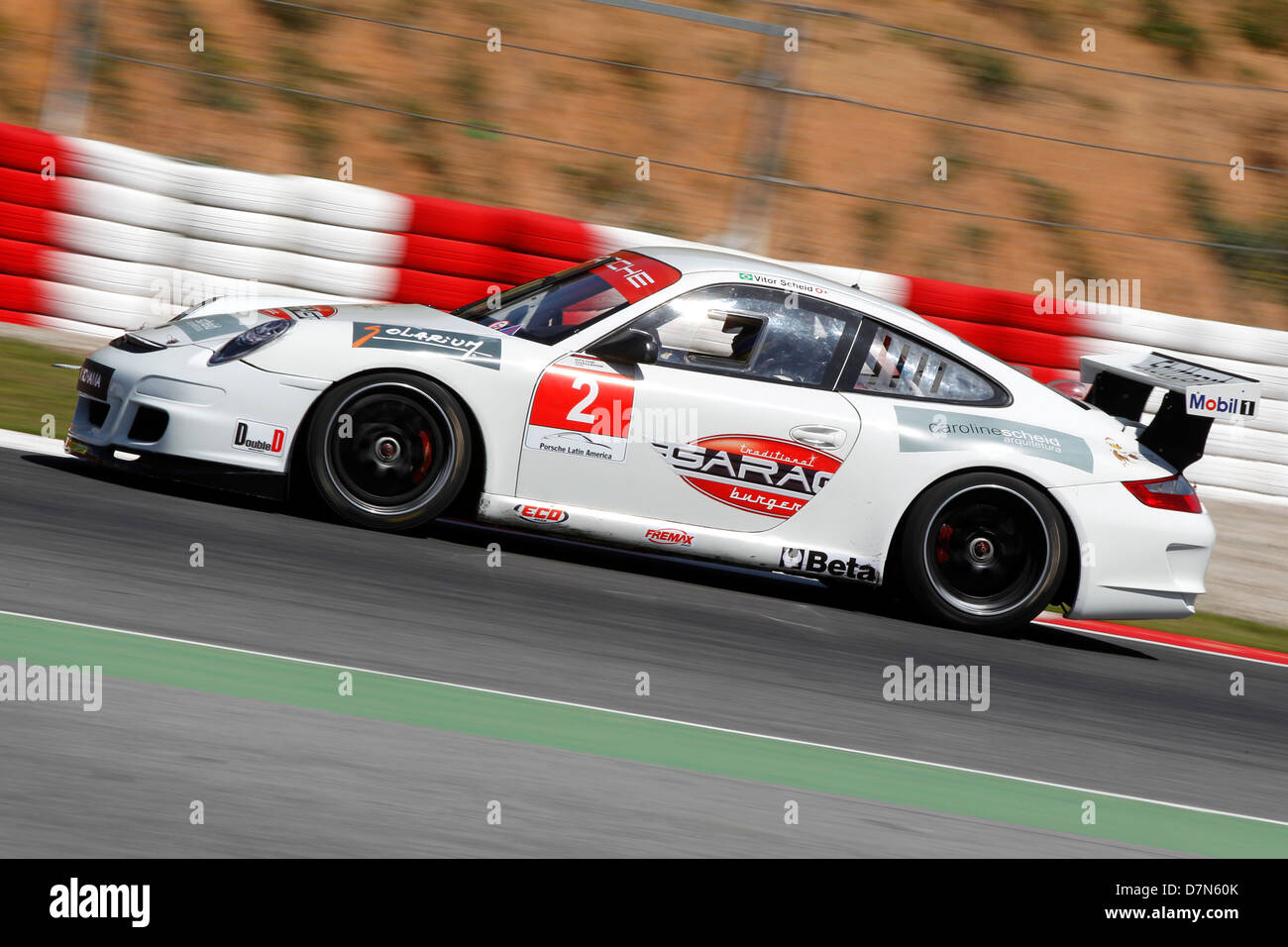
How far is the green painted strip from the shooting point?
13.7 ft

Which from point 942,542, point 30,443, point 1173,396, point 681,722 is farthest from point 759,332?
point 30,443

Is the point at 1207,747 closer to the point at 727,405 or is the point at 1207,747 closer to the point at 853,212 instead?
the point at 727,405

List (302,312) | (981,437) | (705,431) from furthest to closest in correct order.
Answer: (981,437)
(302,312)
(705,431)

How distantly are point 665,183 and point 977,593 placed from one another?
25.6ft

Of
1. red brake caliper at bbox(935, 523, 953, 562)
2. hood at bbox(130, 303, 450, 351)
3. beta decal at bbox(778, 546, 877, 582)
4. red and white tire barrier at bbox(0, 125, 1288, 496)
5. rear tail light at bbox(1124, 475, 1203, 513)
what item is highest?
red and white tire barrier at bbox(0, 125, 1288, 496)

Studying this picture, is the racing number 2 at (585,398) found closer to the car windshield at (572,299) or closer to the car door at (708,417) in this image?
the car door at (708,417)

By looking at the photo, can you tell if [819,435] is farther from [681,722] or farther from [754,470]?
[681,722]

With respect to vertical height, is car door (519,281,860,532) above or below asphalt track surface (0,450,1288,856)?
above

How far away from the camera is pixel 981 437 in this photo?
20.3ft

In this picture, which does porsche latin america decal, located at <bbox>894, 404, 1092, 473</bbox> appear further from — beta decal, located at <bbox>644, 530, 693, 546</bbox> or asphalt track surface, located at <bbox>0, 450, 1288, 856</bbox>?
beta decal, located at <bbox>644, 530, 693, 546</bbox>

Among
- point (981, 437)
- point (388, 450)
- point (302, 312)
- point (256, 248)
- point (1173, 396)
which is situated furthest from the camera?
point (256, 248)

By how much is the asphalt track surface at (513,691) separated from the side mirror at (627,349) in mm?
975

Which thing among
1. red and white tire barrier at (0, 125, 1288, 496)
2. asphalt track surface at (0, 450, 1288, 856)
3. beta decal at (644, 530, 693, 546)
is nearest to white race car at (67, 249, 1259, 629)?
beta decal at (644, 530, 693, 546)

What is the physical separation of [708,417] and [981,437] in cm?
127
